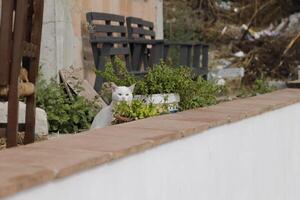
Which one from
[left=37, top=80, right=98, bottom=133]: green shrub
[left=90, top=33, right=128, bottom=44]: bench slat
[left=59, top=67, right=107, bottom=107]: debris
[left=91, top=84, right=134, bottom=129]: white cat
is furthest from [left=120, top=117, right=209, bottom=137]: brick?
[left=90, top=33, right=128, bottom=44]: bench slat

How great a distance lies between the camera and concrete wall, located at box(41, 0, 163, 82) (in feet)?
21.3

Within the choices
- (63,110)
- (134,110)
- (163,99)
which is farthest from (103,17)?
(134,110)

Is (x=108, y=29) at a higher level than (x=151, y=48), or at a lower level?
higher

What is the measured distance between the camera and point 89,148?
7.80 feet

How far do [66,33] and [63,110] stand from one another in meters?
1.38

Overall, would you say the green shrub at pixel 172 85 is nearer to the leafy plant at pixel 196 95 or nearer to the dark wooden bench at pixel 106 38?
the leafy plant at pixel 196 95

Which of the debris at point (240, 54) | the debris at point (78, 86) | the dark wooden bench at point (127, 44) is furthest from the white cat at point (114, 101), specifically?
the debris at point (240, 54)

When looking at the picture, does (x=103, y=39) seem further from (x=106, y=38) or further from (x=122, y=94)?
(x=122, y=94)

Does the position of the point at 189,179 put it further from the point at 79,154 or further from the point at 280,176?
the point at 280,176

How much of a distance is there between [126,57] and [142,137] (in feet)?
16.3

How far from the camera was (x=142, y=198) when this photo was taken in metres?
2.57

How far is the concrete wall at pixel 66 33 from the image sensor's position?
21.3 feet

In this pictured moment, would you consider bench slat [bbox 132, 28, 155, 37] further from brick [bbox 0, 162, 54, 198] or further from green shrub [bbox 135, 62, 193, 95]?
brick [bbox 0, 162, 54, 198]

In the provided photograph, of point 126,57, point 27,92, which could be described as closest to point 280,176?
point 27,92
